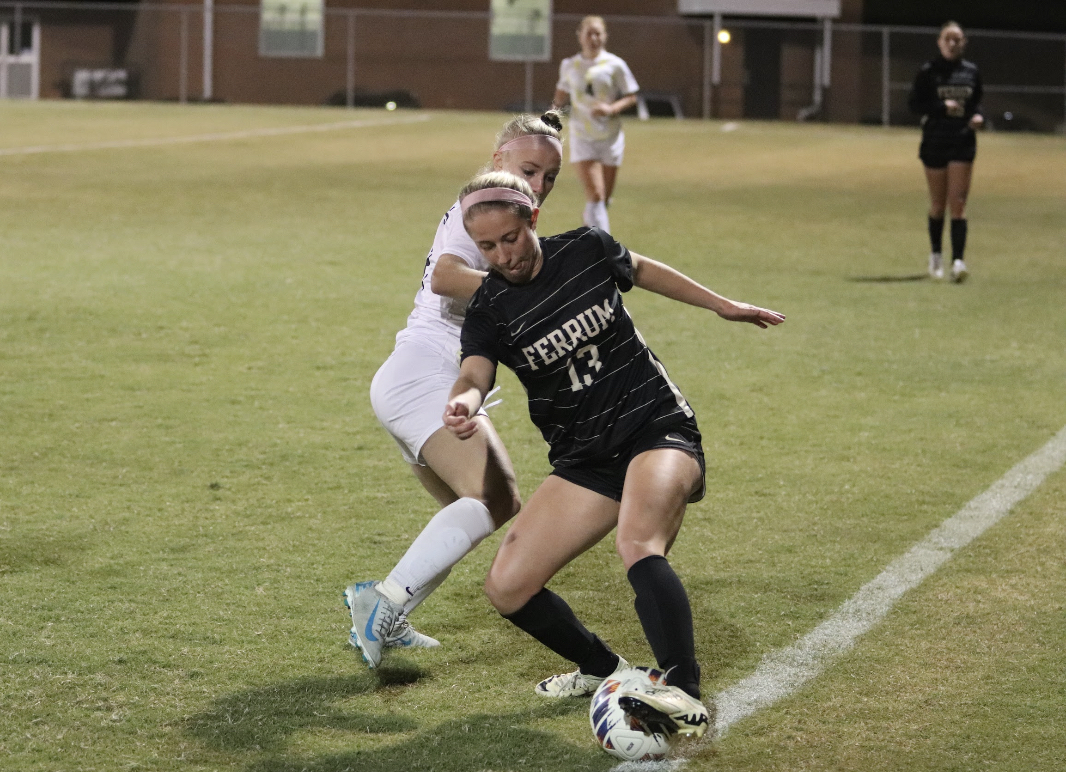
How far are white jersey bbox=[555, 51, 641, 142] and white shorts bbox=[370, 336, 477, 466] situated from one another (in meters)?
10.1

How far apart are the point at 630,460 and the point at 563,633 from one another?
0.57 metres

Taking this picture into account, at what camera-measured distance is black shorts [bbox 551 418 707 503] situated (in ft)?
14.1

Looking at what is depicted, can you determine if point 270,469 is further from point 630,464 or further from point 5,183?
point 5,183

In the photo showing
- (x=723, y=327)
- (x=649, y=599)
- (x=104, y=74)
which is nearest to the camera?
(x=649, y=599)

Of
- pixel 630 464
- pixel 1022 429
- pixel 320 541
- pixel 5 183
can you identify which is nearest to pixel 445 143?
pixel 5 183

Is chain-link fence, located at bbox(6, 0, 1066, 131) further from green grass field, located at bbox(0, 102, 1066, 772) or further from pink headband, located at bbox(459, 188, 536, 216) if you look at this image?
pink headband, located at bbox(459, 188, 536, 216)

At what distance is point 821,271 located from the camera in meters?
14.0

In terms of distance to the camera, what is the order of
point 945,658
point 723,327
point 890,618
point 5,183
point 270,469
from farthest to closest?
point 5,183
point 723,327
point 270,469
point 890,618
point 945,658

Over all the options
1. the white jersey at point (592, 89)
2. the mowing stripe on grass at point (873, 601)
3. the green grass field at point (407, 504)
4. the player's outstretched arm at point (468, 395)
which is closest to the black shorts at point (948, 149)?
the green grass field at point (407, 504)

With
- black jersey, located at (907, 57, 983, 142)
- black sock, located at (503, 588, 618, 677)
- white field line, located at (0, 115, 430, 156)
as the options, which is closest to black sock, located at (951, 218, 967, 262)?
black jersey, located at (907, 57, 983, 142)

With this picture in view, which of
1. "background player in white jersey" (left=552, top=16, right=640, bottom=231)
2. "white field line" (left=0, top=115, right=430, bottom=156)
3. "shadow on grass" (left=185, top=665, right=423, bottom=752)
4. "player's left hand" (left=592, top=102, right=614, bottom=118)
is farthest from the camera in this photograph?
"white field line" (left=0, top=115, right=430, bottom=156)

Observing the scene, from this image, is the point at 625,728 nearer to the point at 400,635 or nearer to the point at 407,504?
the point at 400,635

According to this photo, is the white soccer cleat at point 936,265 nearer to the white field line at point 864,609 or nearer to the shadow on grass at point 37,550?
the white field line at point 864,609

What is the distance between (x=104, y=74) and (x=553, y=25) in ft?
39.4
